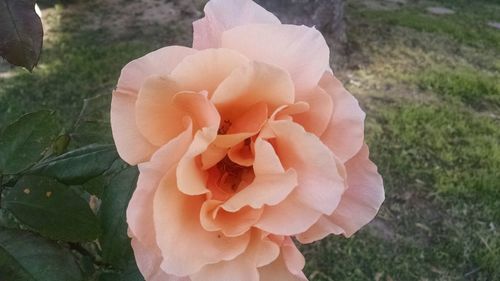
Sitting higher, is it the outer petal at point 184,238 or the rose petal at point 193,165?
the rose petal at point 193,165

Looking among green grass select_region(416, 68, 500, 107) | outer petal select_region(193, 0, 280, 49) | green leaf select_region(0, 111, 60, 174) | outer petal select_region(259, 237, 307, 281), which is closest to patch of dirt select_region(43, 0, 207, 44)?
green grass select_region(416, 68, 500, 107)

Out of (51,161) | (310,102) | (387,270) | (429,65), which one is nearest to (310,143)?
(310,102)

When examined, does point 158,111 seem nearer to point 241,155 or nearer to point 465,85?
point 241,155

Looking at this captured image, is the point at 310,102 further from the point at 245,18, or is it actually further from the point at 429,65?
the point at 429,65

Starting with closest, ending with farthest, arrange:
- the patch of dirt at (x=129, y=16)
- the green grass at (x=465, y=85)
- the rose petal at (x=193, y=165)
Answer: the rose petal at (x=193, y=165)
the green grass at (x=465, y=85)
the patch of dirt at (x=129, y=16)

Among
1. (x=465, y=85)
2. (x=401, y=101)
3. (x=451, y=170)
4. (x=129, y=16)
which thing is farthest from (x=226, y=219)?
(x=129, y=16)

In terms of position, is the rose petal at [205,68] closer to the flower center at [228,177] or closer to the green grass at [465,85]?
the flower center at [228,177]

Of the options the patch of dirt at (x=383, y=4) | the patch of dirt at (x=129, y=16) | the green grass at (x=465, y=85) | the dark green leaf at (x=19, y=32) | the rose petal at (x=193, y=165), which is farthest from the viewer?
the patch of dirt at (x=383, y=4)

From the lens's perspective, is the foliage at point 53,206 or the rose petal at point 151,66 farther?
the foliage at point 53,206

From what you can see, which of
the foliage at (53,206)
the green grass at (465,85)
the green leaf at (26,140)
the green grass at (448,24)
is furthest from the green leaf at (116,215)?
the green grass at (448,24)

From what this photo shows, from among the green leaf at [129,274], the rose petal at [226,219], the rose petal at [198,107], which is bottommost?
the green leaf at [129,274]
